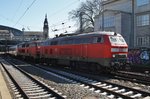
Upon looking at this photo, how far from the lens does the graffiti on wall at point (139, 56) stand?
26922mm

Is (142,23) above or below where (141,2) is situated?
below

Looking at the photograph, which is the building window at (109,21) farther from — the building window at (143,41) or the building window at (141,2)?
the building window at (143,41)

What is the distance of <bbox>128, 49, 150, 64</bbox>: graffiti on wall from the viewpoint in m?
26.9

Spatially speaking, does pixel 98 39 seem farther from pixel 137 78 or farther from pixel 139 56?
pixel 139 56

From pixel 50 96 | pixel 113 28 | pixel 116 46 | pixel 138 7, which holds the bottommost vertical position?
pixel 50 96

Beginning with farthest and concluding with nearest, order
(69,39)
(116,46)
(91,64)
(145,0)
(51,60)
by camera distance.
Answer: (145,0) → (51,60) → (69,39) → (91,64) → (116,46)

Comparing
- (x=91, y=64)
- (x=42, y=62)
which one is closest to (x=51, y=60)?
(x=42, y=62)

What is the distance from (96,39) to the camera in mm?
21422

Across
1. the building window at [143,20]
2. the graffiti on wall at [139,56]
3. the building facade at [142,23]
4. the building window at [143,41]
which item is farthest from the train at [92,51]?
the building window at [143,20]

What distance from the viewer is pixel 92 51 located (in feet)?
71.9

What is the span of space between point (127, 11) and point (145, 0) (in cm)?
527

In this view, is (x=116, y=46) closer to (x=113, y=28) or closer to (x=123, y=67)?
→ (x=123, y=67)

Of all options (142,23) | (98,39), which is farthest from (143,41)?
(98,39)

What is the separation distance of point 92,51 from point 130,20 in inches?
1259
